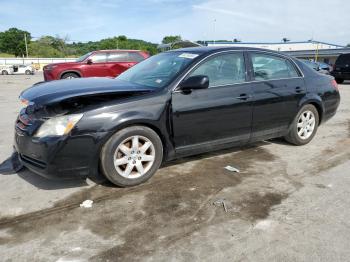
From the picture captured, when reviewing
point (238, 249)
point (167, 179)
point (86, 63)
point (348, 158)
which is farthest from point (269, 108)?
point (86, 63)

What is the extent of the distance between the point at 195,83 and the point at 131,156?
1.11 meters

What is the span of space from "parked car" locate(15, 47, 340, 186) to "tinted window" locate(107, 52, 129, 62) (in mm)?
8951

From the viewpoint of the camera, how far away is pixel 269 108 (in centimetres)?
488

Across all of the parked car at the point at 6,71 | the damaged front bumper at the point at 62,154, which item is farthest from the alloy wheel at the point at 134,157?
the parked car at the point at 6,71

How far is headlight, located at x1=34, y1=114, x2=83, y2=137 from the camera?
3.37 m

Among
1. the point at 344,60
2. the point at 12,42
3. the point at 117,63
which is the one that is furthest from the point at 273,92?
the point at 12,42

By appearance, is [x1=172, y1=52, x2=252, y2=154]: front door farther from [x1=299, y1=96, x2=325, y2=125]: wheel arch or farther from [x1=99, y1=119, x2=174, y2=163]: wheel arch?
[x1=299, y1=96, x2=325, y2=125]: wheel arch

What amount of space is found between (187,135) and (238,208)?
1.13 m

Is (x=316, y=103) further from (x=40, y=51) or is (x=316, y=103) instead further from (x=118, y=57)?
(x=40, y=51)

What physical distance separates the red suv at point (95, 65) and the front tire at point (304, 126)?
921 centimetres

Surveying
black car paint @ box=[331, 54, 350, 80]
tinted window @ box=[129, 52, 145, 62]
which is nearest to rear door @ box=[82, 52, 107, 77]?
tinted window @ box=[129, 52, 145, 62]

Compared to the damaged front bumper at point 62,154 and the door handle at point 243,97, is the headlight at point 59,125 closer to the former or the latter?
the damaged front bumper at point 62,154

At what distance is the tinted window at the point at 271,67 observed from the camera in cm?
482

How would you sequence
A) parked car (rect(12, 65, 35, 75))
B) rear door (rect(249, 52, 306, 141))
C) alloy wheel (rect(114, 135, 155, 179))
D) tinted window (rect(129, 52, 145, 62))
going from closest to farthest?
alloy wheel (rect(114, 135, 155, 179)) → rear door (rect(249, 52, 306, 141)) → tinted window (rect(129, 52, 145, 62)) → parked car (rect(12, 65, 35, 75))
